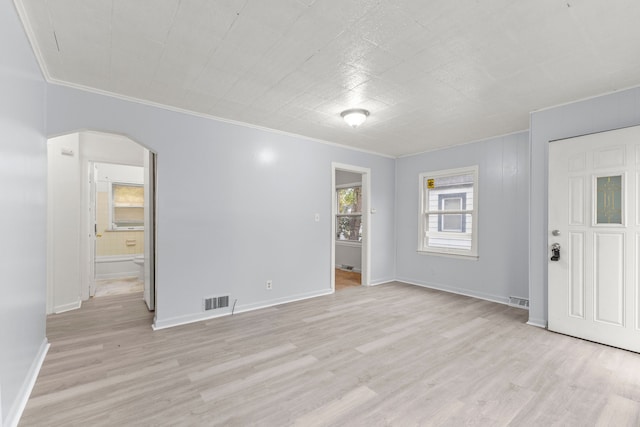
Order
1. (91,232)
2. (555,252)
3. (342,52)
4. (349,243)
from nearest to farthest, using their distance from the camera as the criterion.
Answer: (342,52)
(555,252)
(91,232)
(349,243)

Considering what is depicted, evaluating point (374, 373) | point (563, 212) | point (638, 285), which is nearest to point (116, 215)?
point (374, 373)

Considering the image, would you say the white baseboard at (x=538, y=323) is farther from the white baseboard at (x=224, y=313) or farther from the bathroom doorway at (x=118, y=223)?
the bathroom doorway at (x=118, y=223)

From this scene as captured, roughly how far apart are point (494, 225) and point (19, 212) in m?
5.43

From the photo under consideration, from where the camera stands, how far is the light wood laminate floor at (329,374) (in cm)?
189

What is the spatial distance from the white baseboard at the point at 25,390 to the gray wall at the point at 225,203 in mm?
976

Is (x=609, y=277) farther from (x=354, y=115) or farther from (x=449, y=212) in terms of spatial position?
(x=354, y=115)

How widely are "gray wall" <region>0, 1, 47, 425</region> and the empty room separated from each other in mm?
28

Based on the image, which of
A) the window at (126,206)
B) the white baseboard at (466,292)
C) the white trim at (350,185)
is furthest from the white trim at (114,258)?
the white baseboard at (466,292)

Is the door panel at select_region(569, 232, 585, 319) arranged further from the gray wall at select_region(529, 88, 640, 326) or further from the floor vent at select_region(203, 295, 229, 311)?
the floor vent at select_region(203, 295, 229, 311)

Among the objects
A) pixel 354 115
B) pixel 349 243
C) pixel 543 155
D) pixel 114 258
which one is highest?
pixel 354 115

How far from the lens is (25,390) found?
2.02 metres

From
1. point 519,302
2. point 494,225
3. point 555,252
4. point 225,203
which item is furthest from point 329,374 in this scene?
point 494,225

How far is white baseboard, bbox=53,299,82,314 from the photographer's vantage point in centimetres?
388

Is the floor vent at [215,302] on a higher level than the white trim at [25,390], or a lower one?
higher
